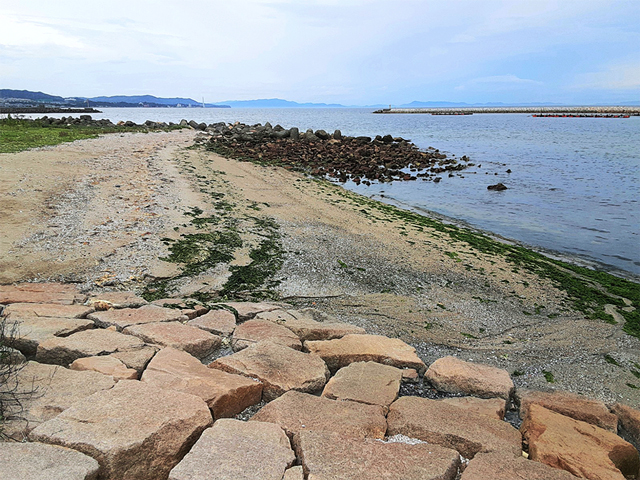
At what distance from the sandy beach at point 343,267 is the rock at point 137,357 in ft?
6.98

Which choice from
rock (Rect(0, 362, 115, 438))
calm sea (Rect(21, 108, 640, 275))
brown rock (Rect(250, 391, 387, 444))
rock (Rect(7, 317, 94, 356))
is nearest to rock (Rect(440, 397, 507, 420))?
brown rock (Rect(250, 391, 387, 444))

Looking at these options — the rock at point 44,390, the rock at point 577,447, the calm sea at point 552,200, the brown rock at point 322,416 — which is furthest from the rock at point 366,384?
the calm sea at point 552,200

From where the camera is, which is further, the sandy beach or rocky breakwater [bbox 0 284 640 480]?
the sandy beach

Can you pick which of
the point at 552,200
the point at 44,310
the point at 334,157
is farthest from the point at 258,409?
the point at 334,157

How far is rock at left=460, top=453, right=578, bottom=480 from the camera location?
2771mm

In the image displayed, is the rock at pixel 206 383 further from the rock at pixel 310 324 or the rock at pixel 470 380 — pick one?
the rock at pixel 470 380

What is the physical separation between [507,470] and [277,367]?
209 centimetres

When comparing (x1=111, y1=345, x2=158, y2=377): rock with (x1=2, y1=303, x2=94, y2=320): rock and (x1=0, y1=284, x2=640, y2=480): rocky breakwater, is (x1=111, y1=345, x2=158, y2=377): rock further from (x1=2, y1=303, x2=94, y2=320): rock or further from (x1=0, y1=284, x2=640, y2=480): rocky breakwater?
(x1=2, y1=303, x2=94, y2=320): rock

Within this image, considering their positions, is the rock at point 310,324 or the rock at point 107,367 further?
the rock at point 310,324

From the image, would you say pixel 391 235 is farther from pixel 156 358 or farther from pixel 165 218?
pixel 156 358

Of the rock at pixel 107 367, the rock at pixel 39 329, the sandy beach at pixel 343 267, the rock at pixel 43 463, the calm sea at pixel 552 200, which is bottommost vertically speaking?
the calm sea at pixel 552 200

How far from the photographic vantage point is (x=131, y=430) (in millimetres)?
2812

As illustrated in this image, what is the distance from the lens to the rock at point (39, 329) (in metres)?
3.94

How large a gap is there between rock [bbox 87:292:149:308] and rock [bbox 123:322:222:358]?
728 millimetres
